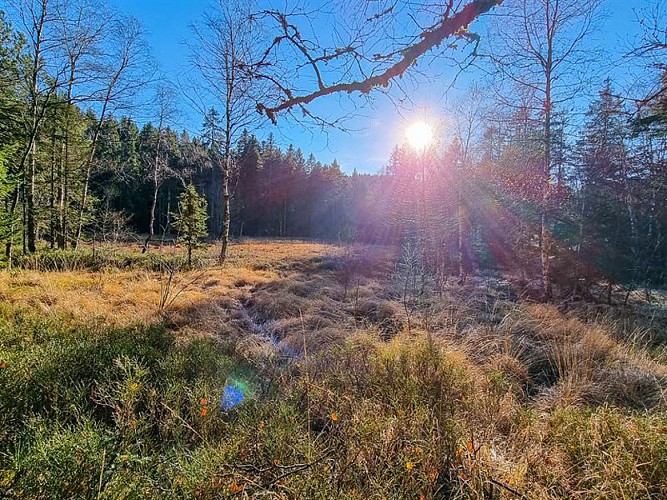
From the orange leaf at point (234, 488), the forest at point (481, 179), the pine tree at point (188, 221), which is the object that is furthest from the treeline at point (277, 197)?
the orange leaf at point (234, 488)

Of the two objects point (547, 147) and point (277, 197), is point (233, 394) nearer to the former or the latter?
point (547, 147)

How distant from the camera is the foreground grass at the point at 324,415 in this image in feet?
4.63

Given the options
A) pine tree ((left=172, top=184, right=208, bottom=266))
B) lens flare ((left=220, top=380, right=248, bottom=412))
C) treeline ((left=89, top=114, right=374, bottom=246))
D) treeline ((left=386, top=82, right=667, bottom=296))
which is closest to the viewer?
lens flare ((left=220, top=380, right=248, bottom=412))

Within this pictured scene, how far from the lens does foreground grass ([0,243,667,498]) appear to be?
1.41 m

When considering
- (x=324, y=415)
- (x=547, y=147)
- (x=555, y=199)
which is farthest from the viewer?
(x=555, y=199)

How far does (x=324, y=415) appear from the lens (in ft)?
7.23

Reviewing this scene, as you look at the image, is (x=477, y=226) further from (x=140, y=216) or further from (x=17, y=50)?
(x=140, y=216)

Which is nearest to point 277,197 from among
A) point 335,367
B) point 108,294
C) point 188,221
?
point 188,221

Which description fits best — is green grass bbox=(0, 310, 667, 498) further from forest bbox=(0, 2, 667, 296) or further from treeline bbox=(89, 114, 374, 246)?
treeline bbox=(89, 114, 374, 246)

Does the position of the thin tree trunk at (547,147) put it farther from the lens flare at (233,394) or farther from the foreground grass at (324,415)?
the lens flare at (233,394)

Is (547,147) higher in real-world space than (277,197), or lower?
lower

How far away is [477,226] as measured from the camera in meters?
14.9

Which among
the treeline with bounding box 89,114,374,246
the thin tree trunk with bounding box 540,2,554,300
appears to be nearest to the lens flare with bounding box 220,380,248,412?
the thin tree trunk with bounding box 540,2,554,300

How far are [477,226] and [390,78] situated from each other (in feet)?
48.8
